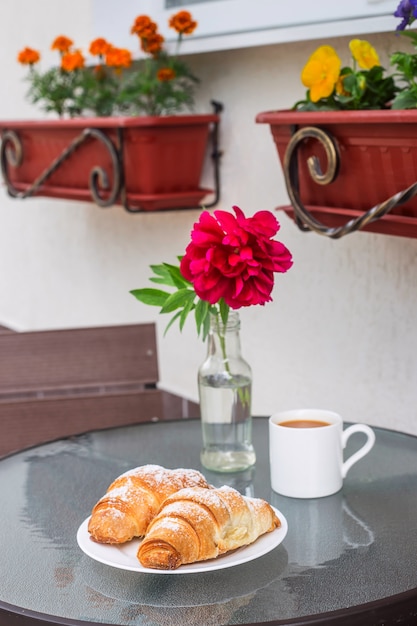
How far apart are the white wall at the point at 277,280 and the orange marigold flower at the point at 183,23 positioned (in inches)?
4.9

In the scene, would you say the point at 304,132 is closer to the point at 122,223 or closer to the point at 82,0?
the point at 122,223

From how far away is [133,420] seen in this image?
205 centimetres

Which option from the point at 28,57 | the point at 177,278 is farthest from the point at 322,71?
the point at 28,57

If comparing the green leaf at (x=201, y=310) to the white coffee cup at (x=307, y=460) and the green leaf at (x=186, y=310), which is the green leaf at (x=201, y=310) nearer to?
the green leaf at (x=186, y=310)

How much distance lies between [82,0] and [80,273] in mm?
671

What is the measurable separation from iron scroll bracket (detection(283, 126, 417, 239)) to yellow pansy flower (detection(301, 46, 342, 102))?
6 centimetres

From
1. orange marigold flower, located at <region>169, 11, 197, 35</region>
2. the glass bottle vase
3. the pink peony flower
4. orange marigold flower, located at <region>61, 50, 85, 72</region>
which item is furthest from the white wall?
the pink peony flower

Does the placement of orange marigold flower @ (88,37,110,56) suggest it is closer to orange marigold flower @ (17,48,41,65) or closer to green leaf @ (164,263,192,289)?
orange marigold flower @ (17,48,41,65)

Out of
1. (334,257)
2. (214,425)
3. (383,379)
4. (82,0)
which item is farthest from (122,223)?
(214,425)

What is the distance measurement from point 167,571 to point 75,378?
3.44 feet

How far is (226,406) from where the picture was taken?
1404mm

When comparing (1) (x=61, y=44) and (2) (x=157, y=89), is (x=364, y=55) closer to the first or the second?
(2) (x=157, y=89)

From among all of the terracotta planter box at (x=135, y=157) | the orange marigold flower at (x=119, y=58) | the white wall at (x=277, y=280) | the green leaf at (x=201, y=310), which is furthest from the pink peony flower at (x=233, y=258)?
the orange marigold flower at (x=119, y=58)

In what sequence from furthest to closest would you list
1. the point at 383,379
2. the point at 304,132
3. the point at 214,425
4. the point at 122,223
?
the point at 122,223 → the point at 383,379 → the point at 304,132 → the point at 214,425
